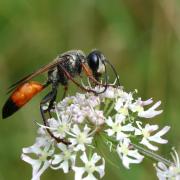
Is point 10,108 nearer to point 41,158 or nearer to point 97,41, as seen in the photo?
point 41,158

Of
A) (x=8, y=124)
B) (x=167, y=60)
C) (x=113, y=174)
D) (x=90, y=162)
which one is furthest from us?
(x=167, y=60)

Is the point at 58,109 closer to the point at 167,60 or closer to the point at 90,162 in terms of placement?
the point at 90,162

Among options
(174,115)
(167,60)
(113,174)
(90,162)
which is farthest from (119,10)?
(90,162)

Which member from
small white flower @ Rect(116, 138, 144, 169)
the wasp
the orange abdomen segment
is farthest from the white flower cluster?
the orange abdomen segment

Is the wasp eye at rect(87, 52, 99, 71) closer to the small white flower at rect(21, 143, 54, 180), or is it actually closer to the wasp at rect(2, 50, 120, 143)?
the wasp at rect(2, 50, 120, 143)

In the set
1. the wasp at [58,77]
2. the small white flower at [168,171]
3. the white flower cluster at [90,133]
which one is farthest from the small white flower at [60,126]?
the small white flower at [168,171]

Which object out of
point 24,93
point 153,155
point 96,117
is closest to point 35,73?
point 24,93
